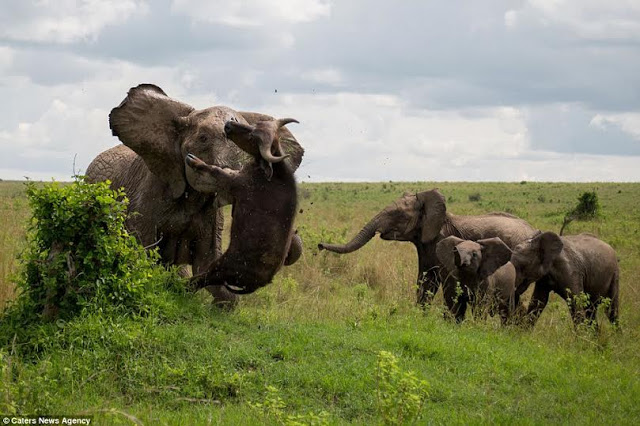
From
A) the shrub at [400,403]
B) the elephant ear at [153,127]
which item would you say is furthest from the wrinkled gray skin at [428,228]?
the shrub at [400,403]

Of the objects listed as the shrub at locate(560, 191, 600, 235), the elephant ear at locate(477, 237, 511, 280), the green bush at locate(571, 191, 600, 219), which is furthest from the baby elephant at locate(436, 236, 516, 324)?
the green bush at locate(571, 191, 600, 219)

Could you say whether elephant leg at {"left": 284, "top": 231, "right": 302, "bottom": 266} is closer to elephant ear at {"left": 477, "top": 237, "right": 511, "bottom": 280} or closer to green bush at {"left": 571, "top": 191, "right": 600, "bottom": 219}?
elephant ear at {"left": 477, "top": 237, "right": 511, "bottom": 280}

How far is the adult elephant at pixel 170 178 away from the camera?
30.8 ft

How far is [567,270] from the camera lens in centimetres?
1250

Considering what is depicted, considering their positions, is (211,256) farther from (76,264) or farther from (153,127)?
(76,264)

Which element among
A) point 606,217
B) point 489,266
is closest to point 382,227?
point 489,266

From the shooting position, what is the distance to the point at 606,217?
3130cm

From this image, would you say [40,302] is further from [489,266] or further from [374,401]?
[489,266]

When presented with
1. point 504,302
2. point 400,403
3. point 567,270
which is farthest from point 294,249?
point 567,270

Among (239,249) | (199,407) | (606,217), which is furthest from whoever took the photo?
(606,217)

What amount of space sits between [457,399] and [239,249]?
2302mm

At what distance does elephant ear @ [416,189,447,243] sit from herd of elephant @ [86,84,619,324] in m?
0.01

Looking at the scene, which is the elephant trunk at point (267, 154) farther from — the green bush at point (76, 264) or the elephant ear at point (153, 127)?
the elephant ear at point (153, 127)

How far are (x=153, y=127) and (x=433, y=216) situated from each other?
A: 17.2ft
